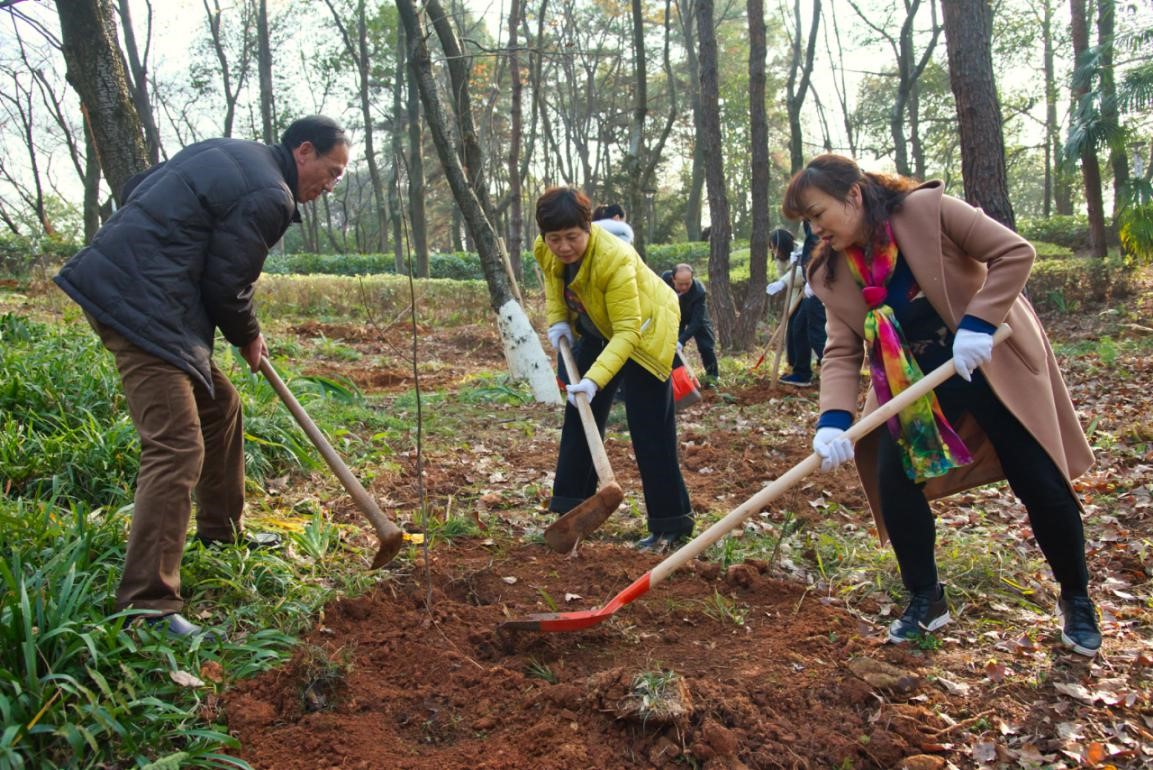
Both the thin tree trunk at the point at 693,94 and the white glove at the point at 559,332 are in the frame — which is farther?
the thin tree trunk at the point at 693,94

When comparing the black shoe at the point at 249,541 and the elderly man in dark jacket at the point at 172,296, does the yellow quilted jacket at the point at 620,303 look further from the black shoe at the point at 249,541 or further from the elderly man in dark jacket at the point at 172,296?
the black shoe at the point at 249,541

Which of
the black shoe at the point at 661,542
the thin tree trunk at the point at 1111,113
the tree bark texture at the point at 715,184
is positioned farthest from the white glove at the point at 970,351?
the thin tree trunk at the point at 1111,113

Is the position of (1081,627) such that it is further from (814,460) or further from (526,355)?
(526,355)

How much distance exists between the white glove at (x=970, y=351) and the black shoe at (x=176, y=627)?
101 inches

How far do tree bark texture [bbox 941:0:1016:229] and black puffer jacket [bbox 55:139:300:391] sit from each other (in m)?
6.20

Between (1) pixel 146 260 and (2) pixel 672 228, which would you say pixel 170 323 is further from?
(2) pixel 672 228

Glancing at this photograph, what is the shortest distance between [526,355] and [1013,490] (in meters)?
5.36

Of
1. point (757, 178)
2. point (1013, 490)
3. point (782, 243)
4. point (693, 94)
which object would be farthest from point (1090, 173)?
point (693, 94)

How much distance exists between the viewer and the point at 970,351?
97.4 inches

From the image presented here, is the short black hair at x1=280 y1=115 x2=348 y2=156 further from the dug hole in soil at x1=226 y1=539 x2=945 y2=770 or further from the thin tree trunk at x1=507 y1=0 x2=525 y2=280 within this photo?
the thin tree trunk at x1=507 y1=0 x2=525 y2=280

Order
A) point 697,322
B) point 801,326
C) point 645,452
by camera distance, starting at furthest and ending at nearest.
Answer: point 697,322 → point 801,326 → point 645,452

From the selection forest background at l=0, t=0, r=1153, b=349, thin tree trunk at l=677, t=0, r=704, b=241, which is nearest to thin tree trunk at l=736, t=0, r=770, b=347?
forest background at l=0, t=0, r=1153, b=349

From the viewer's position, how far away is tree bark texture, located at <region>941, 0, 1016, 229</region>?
688cm

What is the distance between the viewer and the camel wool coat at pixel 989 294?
8.19ft
